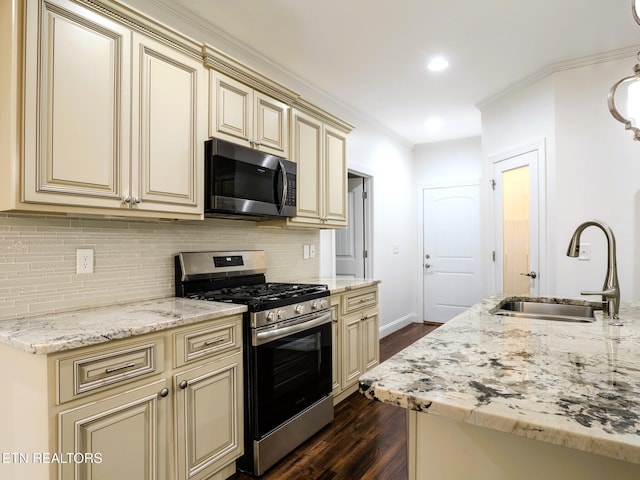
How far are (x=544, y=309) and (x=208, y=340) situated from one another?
175cm

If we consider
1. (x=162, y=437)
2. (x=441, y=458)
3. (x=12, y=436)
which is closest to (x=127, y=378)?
(x=162, y=437)

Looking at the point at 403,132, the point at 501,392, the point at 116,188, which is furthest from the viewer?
the point at 403,132

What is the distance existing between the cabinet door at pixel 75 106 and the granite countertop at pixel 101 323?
49cm

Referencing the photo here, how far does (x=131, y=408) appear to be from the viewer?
59.3 inches

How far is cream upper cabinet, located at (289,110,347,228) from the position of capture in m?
2.91

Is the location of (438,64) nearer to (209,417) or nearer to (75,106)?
(75,106)

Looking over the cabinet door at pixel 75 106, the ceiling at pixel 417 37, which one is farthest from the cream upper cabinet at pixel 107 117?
the ceiling at pixel 417 37

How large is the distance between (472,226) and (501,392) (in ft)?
16.2

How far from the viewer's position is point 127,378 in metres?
1.49

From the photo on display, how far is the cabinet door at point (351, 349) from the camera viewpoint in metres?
2.88

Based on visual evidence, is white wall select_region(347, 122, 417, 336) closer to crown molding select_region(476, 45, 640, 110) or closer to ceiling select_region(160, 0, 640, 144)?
ceiling select_region(160, 0, 640, 144)

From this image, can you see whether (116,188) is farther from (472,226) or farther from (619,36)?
(472,226)

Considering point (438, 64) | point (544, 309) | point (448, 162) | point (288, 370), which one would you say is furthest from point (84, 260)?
point (448, 162)

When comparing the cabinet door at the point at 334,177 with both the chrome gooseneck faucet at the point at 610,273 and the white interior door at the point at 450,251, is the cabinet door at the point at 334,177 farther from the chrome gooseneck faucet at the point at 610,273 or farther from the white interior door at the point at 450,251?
the white interior door at the point at 450,251
